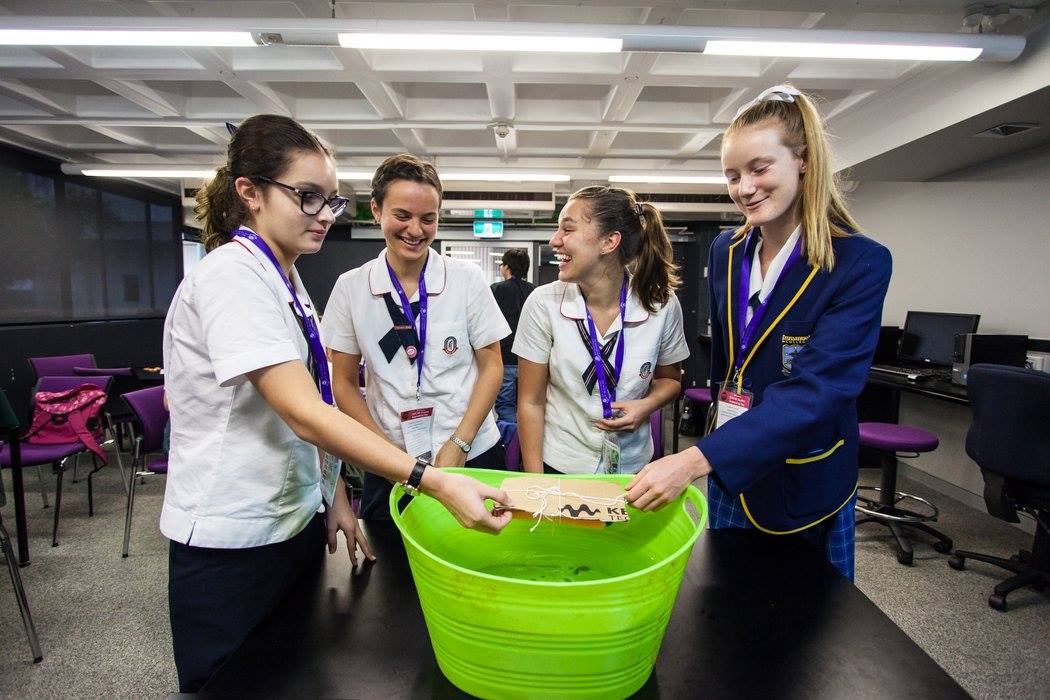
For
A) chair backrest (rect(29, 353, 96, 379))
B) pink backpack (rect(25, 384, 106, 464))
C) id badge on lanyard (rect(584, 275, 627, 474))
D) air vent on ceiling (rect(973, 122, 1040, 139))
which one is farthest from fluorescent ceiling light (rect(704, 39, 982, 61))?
chair backrest (rect(29, 353, 96, 379))

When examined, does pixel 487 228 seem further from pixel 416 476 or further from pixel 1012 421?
pixel 416 476

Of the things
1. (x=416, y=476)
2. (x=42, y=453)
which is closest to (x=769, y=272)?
(x=416, y=476)

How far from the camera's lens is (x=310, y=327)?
42.0 inches

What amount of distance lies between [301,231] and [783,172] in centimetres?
94

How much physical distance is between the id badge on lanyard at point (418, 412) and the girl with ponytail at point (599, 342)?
10.9 inches

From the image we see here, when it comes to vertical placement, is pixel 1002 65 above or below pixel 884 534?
above

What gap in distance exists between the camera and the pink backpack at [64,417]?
3.51m

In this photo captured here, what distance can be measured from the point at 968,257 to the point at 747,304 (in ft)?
15.1

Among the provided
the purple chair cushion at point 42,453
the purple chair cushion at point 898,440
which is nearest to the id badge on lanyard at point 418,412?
the purple chair cushion at point 898,440

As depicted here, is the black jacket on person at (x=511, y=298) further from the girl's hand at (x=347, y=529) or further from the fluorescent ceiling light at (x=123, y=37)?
the girl's hand at (x=347, y=529)

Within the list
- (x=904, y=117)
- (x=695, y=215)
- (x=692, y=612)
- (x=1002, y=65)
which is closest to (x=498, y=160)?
(x=695, y=215)

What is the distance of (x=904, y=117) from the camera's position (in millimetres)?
4195

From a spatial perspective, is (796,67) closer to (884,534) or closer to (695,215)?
(884,534)

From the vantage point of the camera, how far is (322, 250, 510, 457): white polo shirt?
1635 millimetres
